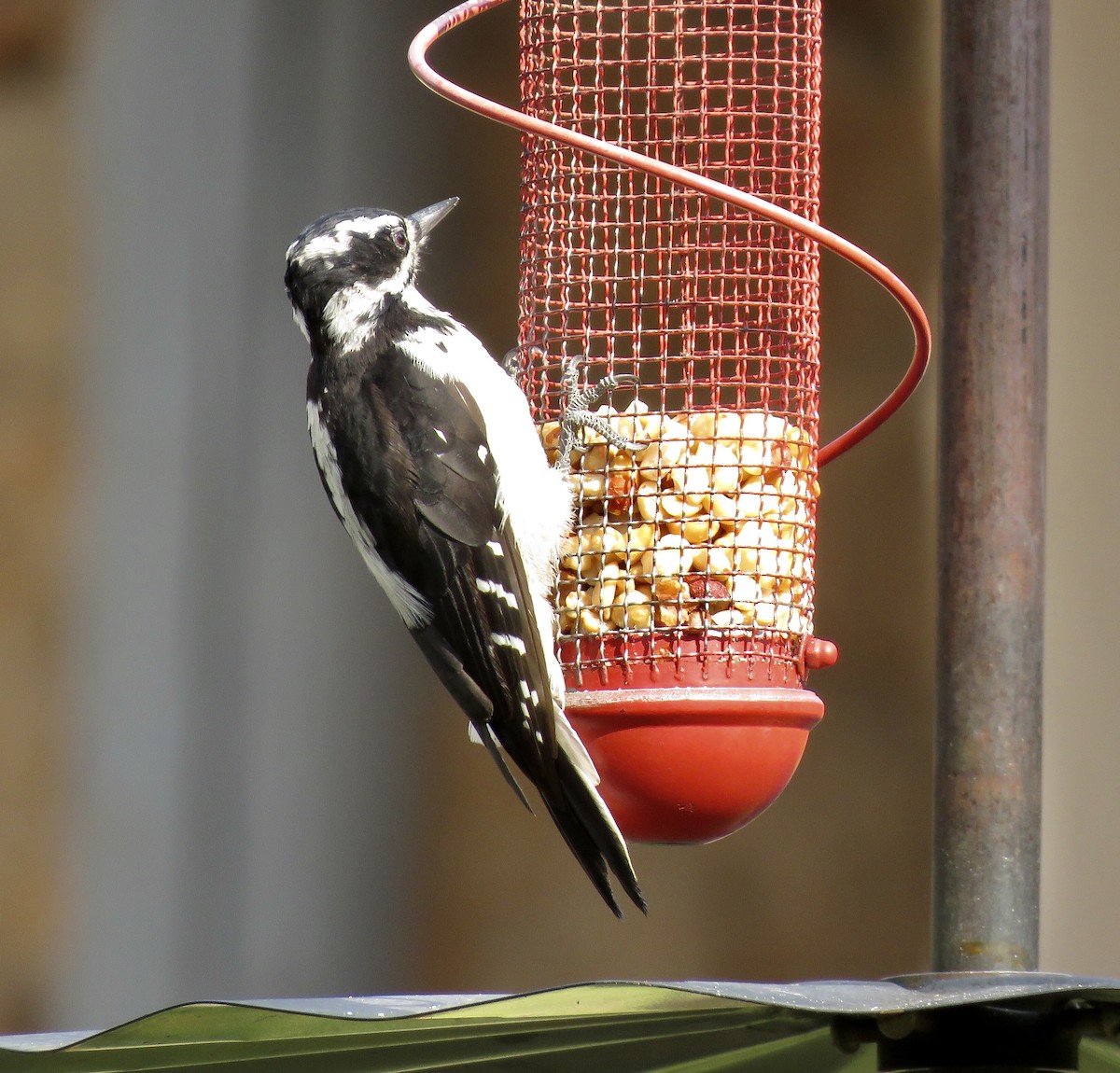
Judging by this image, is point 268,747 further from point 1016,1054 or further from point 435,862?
point 1016,1054

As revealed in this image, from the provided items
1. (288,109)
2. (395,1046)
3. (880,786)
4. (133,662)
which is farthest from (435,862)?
(395,1046)

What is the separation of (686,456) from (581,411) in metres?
0.16

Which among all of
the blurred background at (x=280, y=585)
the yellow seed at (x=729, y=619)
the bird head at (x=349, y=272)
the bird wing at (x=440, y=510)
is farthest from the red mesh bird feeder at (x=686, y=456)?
the blurred background at (x=280, y=585)

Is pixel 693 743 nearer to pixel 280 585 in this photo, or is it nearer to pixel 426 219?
pixel 426 219

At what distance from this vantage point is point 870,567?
12.7 ft

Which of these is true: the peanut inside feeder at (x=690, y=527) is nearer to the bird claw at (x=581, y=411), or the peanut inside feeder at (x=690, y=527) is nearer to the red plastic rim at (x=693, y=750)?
the bird claw at (x=581, y=411)

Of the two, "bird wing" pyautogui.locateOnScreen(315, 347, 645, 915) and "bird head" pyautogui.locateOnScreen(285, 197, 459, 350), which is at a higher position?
"bird head" pyautogui.locateOnScreen(285, 197, 459, 350)

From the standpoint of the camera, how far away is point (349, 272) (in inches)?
110

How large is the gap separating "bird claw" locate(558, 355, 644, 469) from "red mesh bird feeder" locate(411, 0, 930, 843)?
0.6 inches

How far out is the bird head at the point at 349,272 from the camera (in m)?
2.78

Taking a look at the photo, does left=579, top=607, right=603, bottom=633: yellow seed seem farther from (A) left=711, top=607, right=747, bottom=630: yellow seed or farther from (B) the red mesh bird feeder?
(A) left=711, top=607, right=747, bottom=630: yellow seed

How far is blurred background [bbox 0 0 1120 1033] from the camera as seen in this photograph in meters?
3.87

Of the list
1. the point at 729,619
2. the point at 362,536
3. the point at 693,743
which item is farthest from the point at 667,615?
the point at 362,536

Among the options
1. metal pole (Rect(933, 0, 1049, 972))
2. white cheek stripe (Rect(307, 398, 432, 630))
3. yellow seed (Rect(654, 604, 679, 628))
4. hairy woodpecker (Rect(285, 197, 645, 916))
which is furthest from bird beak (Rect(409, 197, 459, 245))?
metal pole (Rect(933, 0, 1049, 972))
